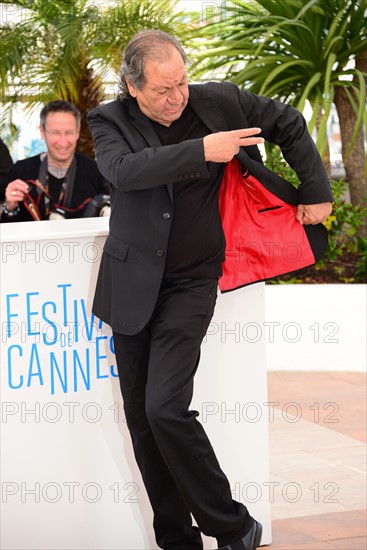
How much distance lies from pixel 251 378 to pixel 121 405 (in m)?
0.46

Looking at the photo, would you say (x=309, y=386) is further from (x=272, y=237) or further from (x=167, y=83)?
(x=167, y=83)

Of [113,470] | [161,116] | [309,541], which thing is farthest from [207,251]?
[309,541]

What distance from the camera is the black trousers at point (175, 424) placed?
284cm

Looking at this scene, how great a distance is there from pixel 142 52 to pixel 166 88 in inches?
5.0

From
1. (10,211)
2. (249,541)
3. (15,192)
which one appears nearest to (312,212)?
(249,541)

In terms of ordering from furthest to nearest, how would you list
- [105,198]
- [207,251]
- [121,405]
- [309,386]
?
[309,386] → [105,198] → [121,405] → [207,251]

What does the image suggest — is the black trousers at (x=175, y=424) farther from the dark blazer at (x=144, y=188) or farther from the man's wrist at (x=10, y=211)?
the man's wrist at (x=10, y=211)

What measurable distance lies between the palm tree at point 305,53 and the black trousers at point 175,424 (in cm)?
404

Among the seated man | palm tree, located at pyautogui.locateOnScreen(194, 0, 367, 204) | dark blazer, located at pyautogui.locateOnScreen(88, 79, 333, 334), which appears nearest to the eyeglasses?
the seated man

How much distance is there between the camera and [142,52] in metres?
2.79

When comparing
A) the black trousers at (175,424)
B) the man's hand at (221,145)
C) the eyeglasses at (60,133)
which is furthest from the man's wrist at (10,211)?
the man's hand at (221,145)

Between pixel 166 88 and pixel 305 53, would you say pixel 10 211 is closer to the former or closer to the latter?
pixel 166 88

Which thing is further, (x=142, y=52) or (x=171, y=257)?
(x=171, y=257)

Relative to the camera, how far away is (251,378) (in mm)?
3334
